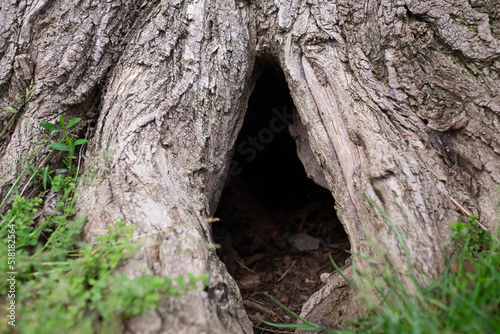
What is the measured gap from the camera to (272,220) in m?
3.95

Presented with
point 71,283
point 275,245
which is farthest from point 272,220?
point 71,283

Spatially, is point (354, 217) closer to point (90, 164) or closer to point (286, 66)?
point (286, 66)

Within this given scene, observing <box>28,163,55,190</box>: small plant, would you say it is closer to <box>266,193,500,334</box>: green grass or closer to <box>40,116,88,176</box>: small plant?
<box>40,116,88,176</box>: small plant

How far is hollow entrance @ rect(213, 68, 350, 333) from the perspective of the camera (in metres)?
2.84

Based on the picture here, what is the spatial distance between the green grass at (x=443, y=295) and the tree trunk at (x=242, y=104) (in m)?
0.10

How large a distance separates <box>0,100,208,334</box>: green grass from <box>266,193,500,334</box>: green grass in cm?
80

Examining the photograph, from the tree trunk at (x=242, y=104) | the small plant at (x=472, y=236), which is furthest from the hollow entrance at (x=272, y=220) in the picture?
the small plant at (x=472, y=236)

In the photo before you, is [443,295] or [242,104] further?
[242,104]

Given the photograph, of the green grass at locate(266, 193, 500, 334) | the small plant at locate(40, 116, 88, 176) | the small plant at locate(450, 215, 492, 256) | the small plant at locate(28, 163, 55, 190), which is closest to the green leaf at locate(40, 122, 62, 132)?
the small plant at locate(40, 116, 88, 176)

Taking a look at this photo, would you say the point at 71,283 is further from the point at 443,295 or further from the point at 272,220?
the point at 272,220

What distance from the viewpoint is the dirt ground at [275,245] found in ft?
8.82

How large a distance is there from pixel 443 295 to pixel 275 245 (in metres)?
2.29

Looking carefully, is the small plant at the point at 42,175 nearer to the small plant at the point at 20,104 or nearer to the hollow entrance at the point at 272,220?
the small plant at the point at 20,104

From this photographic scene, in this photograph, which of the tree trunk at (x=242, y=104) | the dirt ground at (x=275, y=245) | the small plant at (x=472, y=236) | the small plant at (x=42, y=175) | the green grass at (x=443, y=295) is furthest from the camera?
the dirt ground at (x=275, y=245)
